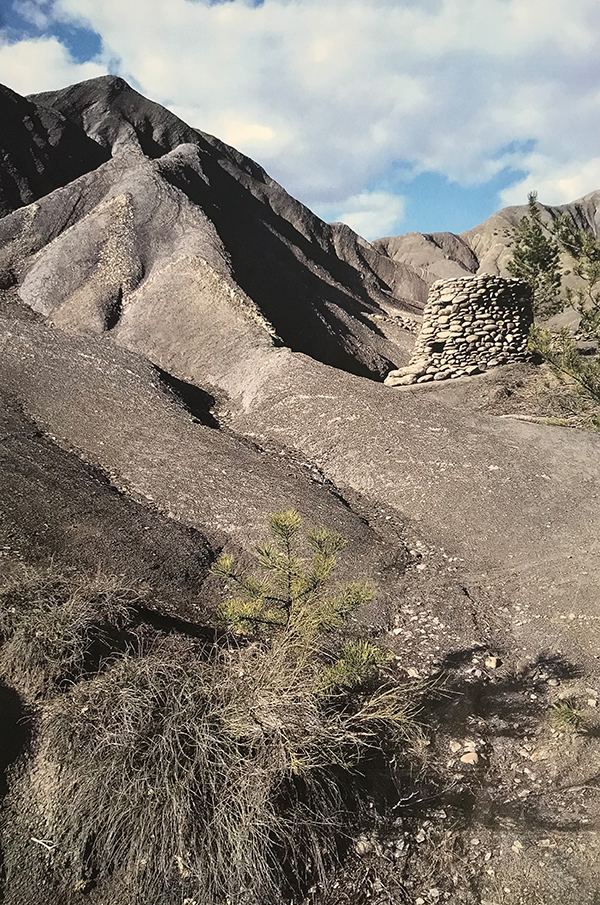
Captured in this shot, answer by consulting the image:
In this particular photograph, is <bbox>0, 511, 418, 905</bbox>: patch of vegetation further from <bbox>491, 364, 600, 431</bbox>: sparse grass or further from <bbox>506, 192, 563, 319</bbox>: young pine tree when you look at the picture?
<bbox>506, 192, 563, 319</bbox>: young pine tree

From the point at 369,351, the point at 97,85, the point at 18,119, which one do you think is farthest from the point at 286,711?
the point at 97,85

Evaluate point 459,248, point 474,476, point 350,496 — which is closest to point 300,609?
point 350,496

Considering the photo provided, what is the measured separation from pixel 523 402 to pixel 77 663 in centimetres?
1204

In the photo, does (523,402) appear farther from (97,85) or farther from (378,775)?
(97,85)

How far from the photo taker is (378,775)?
4883 mm

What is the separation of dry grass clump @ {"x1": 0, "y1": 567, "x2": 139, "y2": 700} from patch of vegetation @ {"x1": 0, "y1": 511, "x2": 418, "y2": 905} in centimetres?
2

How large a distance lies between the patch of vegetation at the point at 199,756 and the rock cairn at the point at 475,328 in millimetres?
13403

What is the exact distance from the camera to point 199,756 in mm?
3953

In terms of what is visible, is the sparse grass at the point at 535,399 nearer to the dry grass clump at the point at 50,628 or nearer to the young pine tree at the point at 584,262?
the young pine tree at the point at 584,262

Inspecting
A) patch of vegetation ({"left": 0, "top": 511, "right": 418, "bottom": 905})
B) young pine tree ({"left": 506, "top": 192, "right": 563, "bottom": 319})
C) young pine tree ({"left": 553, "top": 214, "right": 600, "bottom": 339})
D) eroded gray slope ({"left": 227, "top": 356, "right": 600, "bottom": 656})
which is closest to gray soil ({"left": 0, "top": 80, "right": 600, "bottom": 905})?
eroded gray slope ({"left": 227, "top": 356, "right": 600, "bottom": 656})

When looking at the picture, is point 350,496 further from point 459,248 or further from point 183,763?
point 459,248

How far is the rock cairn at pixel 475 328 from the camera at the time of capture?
57.4 ft

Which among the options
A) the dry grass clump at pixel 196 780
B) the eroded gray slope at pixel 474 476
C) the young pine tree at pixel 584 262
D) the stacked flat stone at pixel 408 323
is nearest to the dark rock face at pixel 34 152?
the stacked flat stone at pixel 408 323

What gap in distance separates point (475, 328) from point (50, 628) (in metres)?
15.2
